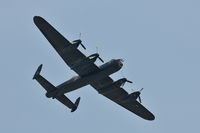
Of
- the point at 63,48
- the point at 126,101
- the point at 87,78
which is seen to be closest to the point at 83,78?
the point at 87,78

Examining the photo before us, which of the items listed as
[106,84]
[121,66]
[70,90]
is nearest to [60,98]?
[70,90]

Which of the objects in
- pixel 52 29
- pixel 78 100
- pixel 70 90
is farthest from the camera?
pixel 78 100

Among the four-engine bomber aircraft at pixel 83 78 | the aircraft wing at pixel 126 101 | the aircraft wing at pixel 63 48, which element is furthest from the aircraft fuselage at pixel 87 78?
the aircraft wing at pixel 126 101

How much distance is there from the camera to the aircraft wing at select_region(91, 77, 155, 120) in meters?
64.2

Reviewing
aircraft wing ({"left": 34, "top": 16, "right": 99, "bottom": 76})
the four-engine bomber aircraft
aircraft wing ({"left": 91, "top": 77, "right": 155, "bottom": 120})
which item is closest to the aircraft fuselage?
the four-engine bomber aircraft

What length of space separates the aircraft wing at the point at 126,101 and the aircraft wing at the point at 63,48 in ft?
16.5

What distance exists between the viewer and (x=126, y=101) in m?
65.2

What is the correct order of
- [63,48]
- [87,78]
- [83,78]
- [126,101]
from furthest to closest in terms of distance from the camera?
[126,101]
[83,78]
[87,78]
[63,48]

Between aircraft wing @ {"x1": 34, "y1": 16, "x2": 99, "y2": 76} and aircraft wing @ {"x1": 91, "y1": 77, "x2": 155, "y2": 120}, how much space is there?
16.5ft

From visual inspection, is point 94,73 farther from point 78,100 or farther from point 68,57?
point 78,100

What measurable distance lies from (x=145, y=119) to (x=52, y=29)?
855 inches

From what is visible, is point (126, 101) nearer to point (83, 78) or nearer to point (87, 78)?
point (87, 78)

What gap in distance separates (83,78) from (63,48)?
5.33 m

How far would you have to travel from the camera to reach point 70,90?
61.1 meters
